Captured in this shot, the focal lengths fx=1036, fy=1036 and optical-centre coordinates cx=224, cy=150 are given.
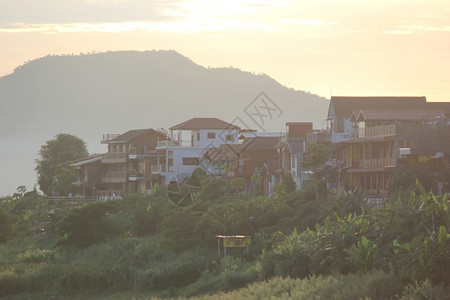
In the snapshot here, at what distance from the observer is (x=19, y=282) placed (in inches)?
2795

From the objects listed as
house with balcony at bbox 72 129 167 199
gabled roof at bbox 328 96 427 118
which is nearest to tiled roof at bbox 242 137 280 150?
house with balcony at bbox 72 129 167 199

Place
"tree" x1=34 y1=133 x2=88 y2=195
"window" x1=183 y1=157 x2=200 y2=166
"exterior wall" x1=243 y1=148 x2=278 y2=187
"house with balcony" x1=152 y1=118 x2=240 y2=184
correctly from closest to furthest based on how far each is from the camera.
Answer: "exterior wall" x1=243 y1=148 x2=278 y2=187, "house with balcony" x1=152 y1=118 x2=240 y2=184, "window" x1=183 y1=157 x2=200 y2=166, "tree" x1=34 y1=133 x2=88 y2=195

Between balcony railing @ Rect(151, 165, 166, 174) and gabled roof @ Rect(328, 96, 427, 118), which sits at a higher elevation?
gabled roof @ Rect(328, 96, 427, 118)

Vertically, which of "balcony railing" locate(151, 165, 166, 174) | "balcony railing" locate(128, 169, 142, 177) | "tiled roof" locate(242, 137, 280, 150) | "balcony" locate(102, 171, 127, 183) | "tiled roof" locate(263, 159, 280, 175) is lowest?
"balcony" locate(102, 171, 127, 183)

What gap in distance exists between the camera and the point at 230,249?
67.6 m

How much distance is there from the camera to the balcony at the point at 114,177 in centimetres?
14350

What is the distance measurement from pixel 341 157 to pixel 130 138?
5684cm

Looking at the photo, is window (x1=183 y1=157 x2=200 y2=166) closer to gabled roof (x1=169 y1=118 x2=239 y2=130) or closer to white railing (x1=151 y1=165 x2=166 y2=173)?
white railing (x1=151 y1=165 x2=166 y2=173)

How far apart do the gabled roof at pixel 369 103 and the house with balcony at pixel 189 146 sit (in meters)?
28.7

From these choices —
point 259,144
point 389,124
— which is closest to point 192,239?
point 389,124

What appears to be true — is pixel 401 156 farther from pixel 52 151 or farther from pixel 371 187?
pixel 52 151

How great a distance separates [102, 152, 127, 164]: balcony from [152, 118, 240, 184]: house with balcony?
748 centimetres

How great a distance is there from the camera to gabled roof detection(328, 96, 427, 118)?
106 metres

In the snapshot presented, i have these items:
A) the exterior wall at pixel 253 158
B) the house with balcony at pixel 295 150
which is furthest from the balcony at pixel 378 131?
the exterior wall at pixel 253 158
